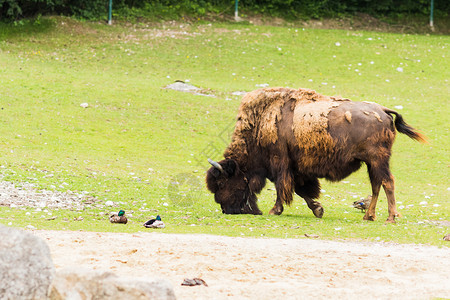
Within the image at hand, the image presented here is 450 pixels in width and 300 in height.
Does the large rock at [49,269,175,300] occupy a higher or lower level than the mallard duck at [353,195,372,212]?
higher

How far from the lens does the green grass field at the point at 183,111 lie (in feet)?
40.3

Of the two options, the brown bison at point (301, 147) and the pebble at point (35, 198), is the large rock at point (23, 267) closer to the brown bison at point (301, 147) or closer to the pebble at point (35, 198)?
the pebble at point (35, 198)

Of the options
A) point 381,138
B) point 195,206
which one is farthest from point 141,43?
point 381,138

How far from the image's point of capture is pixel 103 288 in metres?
6.15

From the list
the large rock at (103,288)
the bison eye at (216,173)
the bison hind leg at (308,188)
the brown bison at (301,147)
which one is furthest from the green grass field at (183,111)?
the large rock at (103,288)

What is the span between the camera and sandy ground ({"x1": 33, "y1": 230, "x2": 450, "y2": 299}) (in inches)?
296

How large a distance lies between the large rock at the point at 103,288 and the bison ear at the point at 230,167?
23.8ft

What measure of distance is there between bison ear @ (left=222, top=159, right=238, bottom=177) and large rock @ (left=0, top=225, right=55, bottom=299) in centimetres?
730

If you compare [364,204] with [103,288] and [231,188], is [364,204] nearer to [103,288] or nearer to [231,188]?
[231,188]

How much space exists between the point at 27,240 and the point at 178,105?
53.4ft

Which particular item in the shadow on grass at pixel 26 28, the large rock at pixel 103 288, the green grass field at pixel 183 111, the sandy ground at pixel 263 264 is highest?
the large rock at pixel 103 288

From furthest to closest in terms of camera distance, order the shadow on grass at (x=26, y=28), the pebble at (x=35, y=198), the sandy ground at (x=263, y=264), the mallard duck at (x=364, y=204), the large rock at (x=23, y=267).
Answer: the shadow on grass at (x=26, y=28), the mallard duck at (x=364, y=204), the pebble at (x=35, y=198), the sandy ground at (x=263, y=264), the large rock at (x=23, y=267)

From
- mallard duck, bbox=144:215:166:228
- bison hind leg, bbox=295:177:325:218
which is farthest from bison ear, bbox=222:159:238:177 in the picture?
mallard duck, bbox=144:215:166:228

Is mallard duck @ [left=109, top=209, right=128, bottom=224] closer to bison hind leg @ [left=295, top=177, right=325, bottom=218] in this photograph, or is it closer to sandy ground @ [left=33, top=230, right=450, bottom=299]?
sandy ground @ [left=33, top=230, right=450, bottom=299]
